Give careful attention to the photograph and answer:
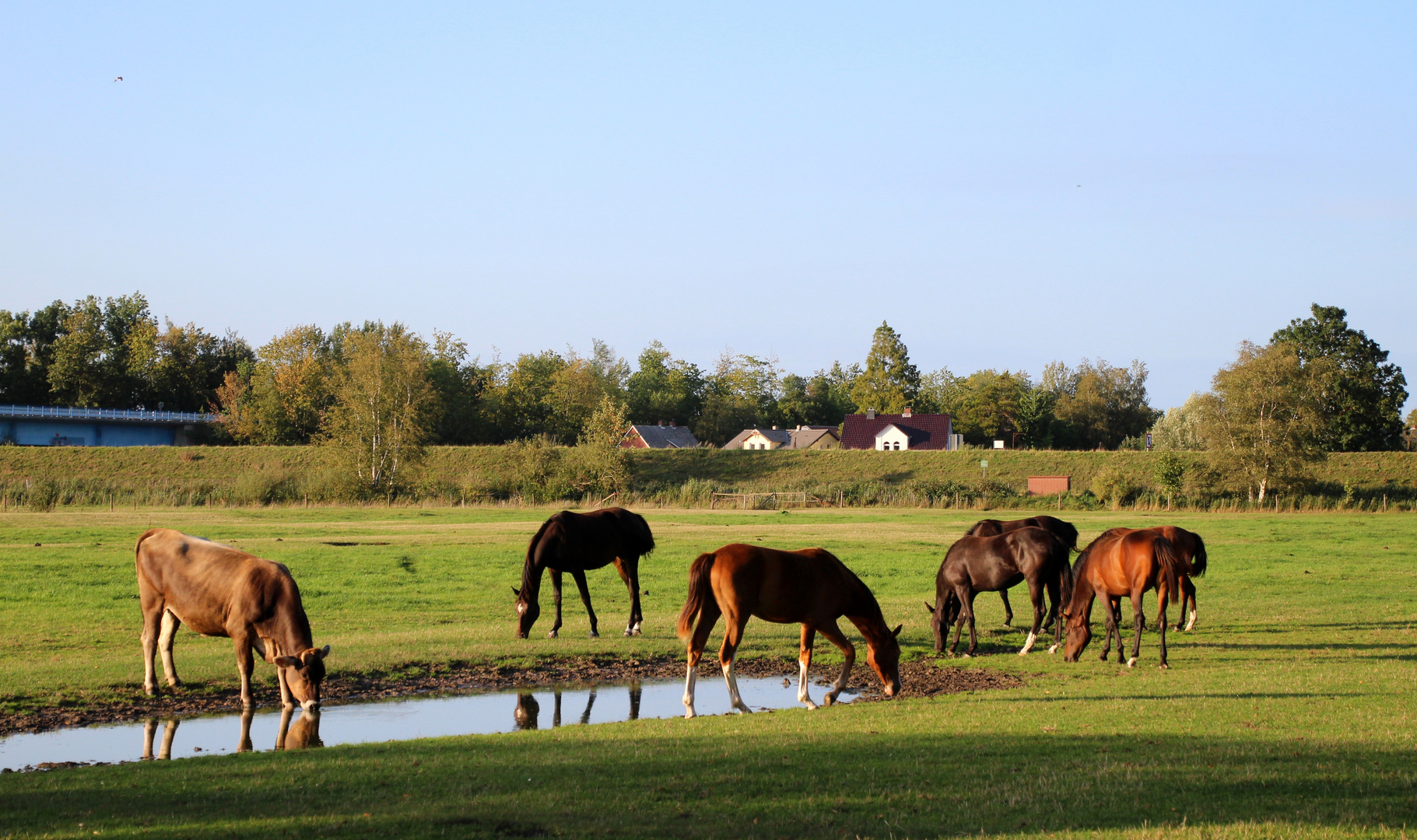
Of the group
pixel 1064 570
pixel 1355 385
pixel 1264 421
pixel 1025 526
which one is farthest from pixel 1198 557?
pixel 1355 385

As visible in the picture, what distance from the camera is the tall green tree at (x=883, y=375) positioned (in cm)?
12156

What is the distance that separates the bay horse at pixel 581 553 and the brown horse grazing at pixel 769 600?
207 inches

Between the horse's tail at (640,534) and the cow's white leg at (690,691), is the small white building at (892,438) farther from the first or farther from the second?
the cow's white leg at (690,691)

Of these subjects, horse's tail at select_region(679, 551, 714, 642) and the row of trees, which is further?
the row of trees

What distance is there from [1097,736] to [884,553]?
2092cm

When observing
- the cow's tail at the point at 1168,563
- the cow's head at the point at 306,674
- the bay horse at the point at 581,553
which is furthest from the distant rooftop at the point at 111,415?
the cow's tail at the point at 1168,563

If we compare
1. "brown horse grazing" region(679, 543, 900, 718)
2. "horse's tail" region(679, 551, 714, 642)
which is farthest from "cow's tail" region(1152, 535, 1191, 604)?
"horse's tail" region(679, 551, 714, 642)

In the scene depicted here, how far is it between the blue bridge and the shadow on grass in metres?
99.1

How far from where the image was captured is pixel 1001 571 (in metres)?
14.4

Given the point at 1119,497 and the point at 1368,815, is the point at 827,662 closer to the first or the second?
the point at 1368,815

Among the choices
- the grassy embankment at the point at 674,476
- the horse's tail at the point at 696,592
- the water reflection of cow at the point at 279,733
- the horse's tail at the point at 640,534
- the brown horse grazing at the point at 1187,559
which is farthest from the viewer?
the grassy embankment at the point at 674,476

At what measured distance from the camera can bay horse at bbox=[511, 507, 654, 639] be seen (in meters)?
15.6

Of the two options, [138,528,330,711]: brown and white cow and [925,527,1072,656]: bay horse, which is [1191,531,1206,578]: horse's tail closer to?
[925,527,1072,656]: bay horse

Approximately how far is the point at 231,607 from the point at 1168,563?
10.8 m
